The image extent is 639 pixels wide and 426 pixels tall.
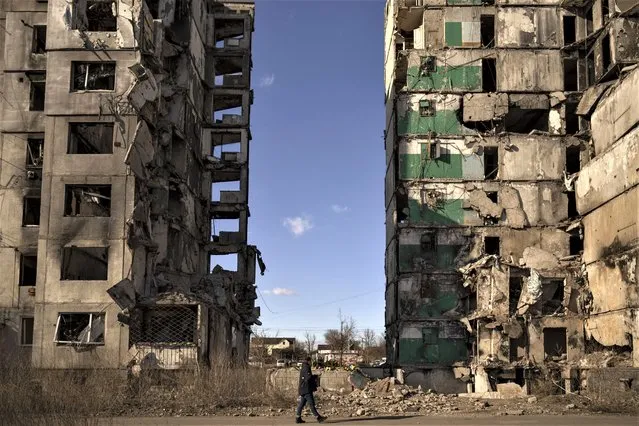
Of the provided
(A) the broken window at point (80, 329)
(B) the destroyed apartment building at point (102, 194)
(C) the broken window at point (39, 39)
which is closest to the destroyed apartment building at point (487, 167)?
(B) the destroyed apartment building at point (102, 194)

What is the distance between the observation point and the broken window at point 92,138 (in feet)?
108

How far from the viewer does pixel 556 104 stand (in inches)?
1734

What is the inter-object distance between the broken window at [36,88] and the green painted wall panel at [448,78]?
21.7m

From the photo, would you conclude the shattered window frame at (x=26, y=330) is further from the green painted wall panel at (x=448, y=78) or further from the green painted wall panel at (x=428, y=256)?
the green painted wall panel at (x=448, y=78)

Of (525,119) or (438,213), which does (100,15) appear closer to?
(438,213)

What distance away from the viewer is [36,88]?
37.3m

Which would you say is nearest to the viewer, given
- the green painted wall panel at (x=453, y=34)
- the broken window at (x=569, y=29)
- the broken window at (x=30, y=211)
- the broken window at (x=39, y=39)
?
the broken window at (x=30, y=211)

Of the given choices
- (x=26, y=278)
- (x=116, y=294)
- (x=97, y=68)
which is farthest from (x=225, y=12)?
(x=116, y=294)

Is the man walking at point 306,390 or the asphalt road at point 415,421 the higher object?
the man walking at point 306,390

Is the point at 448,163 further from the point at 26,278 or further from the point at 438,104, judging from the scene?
the point at 26,278

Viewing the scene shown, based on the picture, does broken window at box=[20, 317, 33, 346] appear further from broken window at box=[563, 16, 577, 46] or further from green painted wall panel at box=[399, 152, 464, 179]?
broken window at box=[563, 16, 577, 46]

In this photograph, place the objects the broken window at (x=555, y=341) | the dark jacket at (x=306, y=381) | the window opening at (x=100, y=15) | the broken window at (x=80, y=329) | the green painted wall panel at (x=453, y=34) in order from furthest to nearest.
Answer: the green painted wall panel at (x=453, y=34)
the broken window at (x=555, y=341)
the window opening at (x=100, y=15)
the broken window at (x=80, y=329)
the dark jacket at (x=306, y=381)

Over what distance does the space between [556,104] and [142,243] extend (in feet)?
88.4

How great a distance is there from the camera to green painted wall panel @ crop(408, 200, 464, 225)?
43.5m
